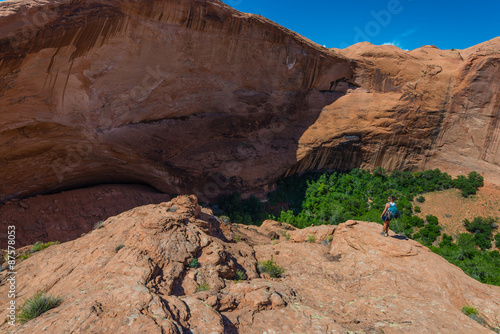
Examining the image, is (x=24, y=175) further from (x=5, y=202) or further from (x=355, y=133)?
(x=355, y=133)

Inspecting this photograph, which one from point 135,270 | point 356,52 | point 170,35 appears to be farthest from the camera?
point 356,52

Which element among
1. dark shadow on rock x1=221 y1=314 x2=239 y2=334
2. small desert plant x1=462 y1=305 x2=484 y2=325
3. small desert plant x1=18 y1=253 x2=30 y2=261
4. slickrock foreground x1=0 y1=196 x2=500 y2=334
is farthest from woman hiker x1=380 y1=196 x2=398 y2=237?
small desert plant x1=18 y1=253 x2=30 y2=261

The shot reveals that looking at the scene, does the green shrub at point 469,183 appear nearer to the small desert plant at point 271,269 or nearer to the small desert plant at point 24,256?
the small desert plant at point 271,269

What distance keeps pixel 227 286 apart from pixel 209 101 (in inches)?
463

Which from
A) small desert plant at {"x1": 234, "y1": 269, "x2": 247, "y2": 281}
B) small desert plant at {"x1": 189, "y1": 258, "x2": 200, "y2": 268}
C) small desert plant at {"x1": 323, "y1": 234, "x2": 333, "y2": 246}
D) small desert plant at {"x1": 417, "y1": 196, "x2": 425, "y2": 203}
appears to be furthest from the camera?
small desert plant at {"x1": 417, "y1": 196, "x2": 425, "y2": 203}

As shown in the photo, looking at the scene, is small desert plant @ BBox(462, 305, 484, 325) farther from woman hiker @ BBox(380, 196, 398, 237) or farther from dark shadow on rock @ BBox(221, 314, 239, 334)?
dark shadow on rock @ BBox(221, 314, 239, 334)

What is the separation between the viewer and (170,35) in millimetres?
12555

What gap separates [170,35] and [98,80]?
3.74m

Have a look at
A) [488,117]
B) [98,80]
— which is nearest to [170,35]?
[98,80]

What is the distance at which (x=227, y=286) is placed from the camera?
6.20m

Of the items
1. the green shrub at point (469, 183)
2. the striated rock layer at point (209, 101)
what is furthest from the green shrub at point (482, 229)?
the striated rock layer at point (209, 101)

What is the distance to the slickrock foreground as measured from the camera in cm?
436

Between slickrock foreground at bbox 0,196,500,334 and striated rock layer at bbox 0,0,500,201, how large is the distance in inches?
217

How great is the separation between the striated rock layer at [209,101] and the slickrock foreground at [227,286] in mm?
5508
